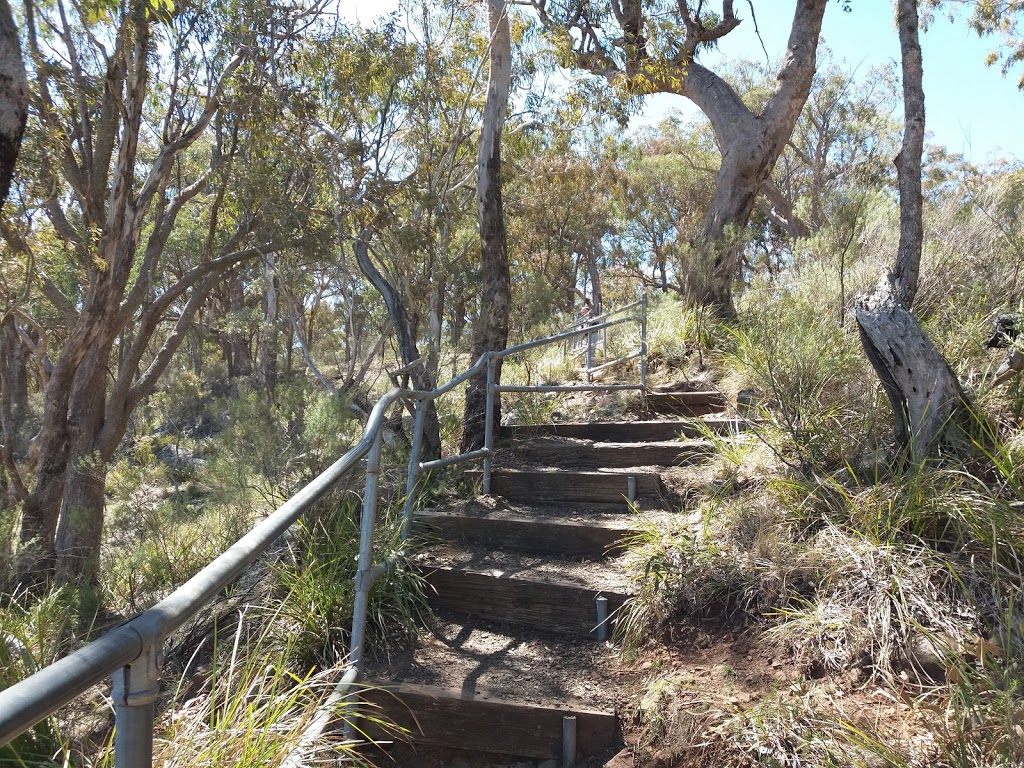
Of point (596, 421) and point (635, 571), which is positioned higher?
point (596, 421)

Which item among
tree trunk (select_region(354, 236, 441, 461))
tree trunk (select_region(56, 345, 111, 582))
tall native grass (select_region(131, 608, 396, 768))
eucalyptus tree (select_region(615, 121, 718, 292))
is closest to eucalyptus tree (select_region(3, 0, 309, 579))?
tree trunk (select_region(56, 345, 111, 582))

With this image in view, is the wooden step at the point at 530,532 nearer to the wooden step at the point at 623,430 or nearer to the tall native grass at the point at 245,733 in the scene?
the wooden step at the point at 623,430

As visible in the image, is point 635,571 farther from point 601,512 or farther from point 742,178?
point 742,178

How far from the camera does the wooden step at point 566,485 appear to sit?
5.01 m

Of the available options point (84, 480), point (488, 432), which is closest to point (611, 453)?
point (488, 432)

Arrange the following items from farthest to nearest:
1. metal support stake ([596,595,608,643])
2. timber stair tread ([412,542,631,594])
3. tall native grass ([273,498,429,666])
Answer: timber stair tread ([412,542,631,594])
metal support stake ([596,595,608,643])
tall native grass ([273,498,429,666])

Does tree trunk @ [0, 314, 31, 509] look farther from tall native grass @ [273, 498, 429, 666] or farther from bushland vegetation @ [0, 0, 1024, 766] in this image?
tall native grass @ [273, 498, 429, 666]

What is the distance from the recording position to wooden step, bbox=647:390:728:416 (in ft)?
21.1

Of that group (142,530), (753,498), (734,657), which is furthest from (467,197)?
(734,657)

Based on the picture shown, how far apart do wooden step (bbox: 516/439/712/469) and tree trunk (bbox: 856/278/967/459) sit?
1.42m

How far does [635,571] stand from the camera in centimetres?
388

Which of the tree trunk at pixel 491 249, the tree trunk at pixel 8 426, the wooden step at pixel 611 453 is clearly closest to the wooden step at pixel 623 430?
the wooden step at pixel 611 453

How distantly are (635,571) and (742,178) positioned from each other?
644 centimetres

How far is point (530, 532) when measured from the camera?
15.0ft
